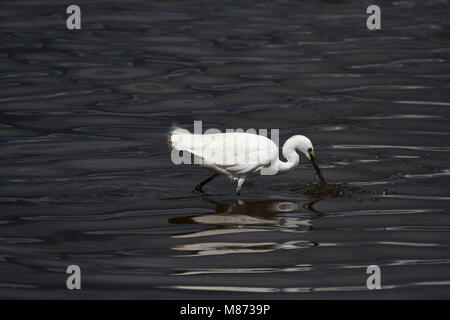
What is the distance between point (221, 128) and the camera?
15023 millimetres

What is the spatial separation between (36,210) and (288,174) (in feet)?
11.5

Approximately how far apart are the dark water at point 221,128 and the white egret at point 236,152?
411mm

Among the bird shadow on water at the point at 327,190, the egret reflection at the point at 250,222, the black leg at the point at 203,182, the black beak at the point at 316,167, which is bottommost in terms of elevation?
the egret reflection at the point at 250,222

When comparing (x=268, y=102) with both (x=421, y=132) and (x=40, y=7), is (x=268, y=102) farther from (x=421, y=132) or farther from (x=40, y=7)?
(x=40, y=7)

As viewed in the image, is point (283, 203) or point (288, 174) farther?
point (288, 174)

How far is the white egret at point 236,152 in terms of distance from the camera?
11.3 meters

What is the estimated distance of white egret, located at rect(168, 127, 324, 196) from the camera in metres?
11.3

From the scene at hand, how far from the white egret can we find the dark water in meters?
0.41

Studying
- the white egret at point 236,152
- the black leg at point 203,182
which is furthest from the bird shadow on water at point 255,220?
the white egret at point 236,152

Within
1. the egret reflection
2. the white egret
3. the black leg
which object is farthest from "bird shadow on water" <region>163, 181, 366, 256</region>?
the white egret

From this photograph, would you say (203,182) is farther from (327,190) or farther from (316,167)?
(327,190)

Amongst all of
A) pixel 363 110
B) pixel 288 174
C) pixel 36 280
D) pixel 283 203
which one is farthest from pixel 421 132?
pixel 36 280

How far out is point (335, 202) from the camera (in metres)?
11.6

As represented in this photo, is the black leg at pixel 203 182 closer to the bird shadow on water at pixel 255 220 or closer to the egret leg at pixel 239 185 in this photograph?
the bird shadow on water at pixel 255 220
